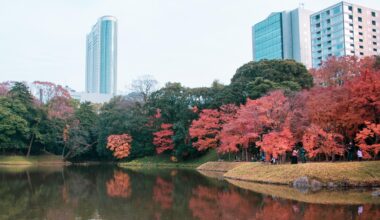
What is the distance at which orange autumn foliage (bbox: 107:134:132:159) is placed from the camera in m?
54.8

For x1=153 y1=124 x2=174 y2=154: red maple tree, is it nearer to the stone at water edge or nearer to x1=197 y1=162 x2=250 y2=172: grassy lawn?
x1=197 y1=162 x2=250 y2=172: grassy lawn

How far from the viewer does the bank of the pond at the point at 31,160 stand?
5512 cm

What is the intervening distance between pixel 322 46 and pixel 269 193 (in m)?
70.8

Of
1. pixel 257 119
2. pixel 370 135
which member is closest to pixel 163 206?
pixel 370 135

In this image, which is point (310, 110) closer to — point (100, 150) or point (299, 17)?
point (100, 150)

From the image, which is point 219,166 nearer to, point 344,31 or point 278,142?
point 278,142

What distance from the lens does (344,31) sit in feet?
263

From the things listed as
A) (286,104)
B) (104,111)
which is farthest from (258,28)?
(286,104)

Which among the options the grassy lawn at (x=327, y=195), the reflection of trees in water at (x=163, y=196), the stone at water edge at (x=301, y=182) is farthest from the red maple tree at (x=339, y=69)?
the reflection of trees in water at (x=163, y=196)

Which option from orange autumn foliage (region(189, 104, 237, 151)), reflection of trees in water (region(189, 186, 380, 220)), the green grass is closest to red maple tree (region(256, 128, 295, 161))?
reflection of trees in water (region(189, 186, 380, 220))

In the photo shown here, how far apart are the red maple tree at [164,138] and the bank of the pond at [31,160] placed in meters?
17.7

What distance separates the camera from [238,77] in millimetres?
49031

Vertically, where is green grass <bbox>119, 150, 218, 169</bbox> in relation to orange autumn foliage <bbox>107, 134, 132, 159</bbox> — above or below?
below

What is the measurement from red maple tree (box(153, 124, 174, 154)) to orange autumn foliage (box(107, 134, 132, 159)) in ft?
18.9
